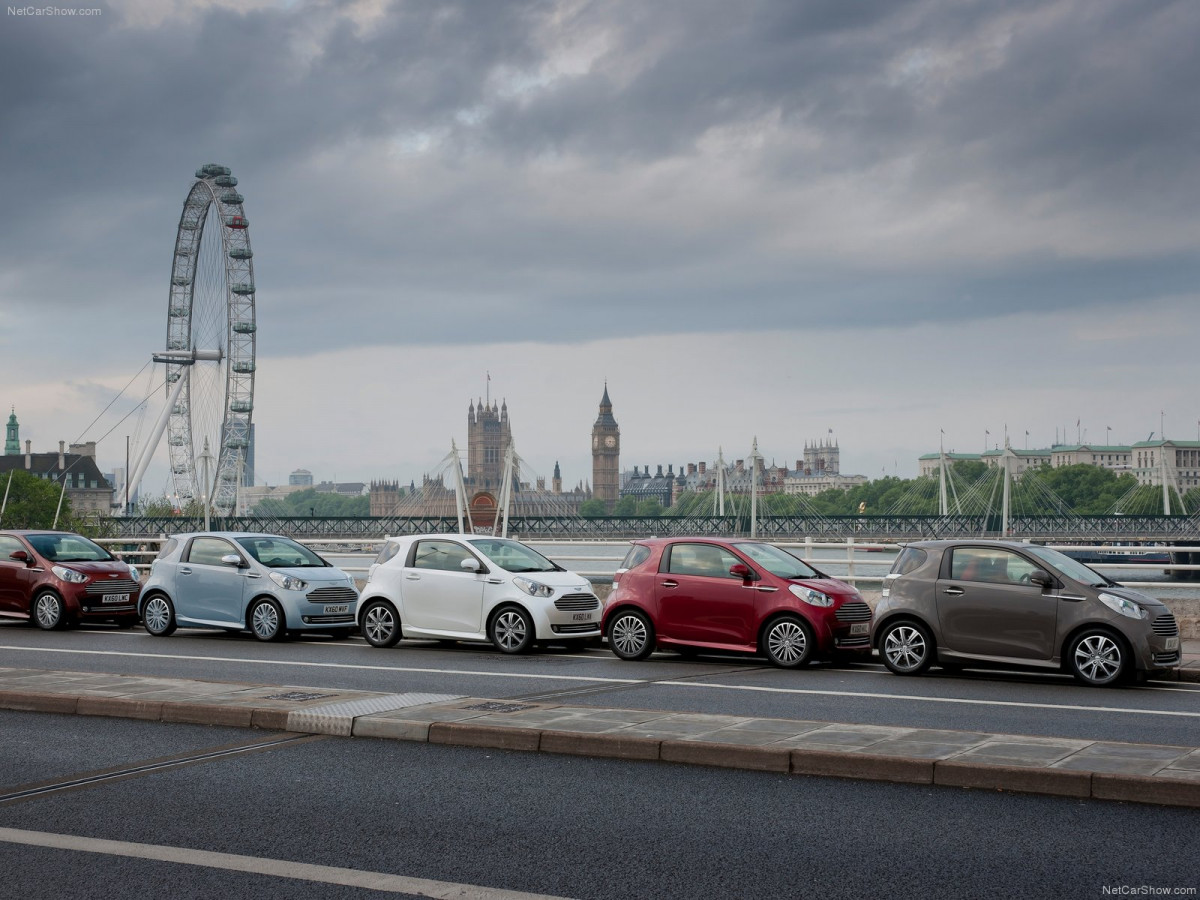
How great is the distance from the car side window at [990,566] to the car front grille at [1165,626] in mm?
1270

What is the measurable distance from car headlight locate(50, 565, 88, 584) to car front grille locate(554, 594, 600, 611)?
8.91 metres

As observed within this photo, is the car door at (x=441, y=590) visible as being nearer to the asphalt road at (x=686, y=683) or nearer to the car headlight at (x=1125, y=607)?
the asphalt road at (x=686, y=683)

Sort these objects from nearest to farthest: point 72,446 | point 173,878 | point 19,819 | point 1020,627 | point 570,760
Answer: point 173,878 → point 19,819 → point 570,760 → point 1020,627 → point 72,446

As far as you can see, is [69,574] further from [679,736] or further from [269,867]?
[269,867]

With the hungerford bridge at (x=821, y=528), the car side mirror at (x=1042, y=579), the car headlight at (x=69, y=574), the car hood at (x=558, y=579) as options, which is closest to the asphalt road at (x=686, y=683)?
the car hood at (x=558, y=579)

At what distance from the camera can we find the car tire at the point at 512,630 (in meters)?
16.7

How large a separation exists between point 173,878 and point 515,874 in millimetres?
1564

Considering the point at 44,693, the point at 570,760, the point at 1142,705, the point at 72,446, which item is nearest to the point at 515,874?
the point at 570,760

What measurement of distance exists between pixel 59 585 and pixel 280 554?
402cm

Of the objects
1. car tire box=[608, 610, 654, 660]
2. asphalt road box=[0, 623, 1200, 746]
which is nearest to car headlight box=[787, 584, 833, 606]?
asphalt road box=[0, 623, 1200, 746]

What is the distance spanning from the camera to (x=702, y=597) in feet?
51.3

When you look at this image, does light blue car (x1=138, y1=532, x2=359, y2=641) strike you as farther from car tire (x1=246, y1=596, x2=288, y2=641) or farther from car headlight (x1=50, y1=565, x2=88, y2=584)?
car headlight (x1=50, y1=565, x2=88, y2=584)

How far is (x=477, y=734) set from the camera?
30.5ft

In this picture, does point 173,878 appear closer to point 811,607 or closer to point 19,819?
point 19,819
